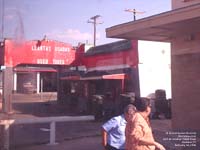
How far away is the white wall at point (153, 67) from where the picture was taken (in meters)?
22.3

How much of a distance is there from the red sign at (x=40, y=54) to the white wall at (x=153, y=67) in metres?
5.63

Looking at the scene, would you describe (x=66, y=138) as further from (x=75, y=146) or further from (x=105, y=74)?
(x=105, y=74)

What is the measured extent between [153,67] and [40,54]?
21.4 ft

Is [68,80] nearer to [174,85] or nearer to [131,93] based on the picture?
[131,93]

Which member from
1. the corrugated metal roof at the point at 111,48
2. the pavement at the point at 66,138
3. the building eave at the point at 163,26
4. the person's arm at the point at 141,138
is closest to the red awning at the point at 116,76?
the corrugated metal roof at the point at 111,48

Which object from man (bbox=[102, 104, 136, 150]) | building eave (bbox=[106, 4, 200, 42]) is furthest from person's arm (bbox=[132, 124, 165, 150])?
building eave (bbox=[106, 4, 200, 42])

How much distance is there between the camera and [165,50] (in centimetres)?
2317

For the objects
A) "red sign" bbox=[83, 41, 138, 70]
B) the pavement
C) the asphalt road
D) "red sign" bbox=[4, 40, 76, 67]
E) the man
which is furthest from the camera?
"red sign" bbox=[4, 40, 76, 67]

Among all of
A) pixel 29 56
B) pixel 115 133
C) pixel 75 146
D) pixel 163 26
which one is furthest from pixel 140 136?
pixel 29 56

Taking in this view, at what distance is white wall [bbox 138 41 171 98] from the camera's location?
22.3 meters

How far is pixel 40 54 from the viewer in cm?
2506

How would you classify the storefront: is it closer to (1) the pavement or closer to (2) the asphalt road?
(1) the pavement

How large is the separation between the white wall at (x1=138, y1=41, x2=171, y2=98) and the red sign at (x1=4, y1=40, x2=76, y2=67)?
563 cm

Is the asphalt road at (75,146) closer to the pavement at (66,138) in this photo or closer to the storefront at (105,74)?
the pavement at (66,138)
